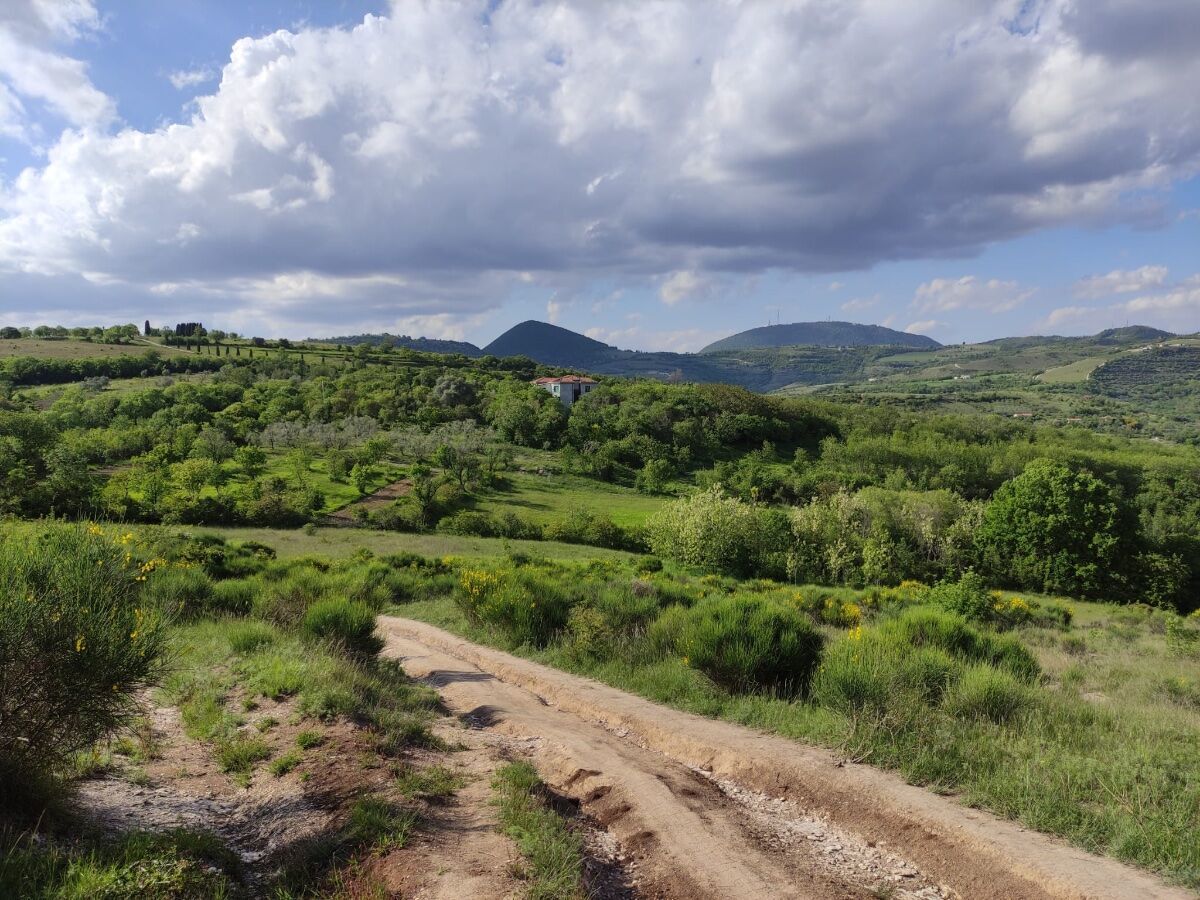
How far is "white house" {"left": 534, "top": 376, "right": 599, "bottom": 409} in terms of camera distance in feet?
432

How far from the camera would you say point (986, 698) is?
29.7 ft

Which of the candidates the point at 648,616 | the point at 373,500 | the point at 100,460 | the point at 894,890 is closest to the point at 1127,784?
the point at 894,890

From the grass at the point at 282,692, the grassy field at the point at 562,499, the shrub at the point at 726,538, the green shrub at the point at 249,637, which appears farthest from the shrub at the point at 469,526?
the grass at the point at 282,692

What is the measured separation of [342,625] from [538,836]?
25.2ft

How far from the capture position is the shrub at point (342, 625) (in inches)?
490

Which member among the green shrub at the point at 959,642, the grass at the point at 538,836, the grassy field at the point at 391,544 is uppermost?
the grass at the point at 538,836

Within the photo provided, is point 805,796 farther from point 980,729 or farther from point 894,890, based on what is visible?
point 980,729

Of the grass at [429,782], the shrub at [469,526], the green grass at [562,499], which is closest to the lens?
the grass at [429,782]

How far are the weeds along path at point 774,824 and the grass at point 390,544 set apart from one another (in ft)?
106

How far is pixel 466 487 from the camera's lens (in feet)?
234

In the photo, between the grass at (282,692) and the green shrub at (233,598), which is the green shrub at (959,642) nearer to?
the grass at (282,692)

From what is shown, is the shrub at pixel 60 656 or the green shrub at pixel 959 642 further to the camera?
the green shrub at pixel 959 642

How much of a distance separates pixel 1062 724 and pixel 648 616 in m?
8.68

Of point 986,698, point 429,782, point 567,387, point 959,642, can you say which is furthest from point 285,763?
point 567,387
